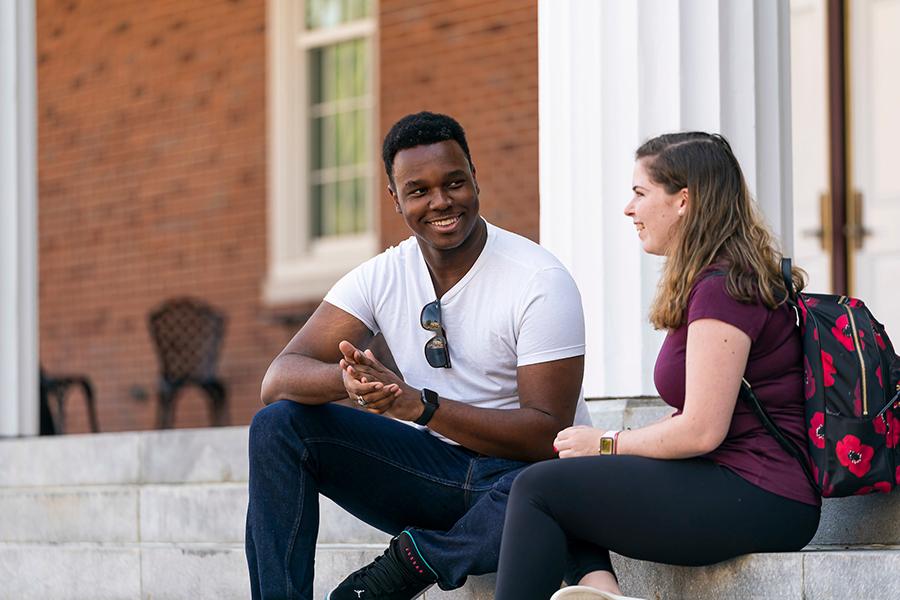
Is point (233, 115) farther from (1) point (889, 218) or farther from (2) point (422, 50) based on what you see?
(1) point (889, 218)

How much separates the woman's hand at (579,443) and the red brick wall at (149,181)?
539cm

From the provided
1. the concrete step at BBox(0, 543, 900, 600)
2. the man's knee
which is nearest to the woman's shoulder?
the concrete step at BBox(0, 543, 900, 600)

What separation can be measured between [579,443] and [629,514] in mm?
230

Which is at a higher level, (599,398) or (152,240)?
(152,240)

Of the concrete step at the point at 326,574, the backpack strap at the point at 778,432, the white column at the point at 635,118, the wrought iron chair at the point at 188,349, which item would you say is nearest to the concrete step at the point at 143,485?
the concrete step at the point at 326,574

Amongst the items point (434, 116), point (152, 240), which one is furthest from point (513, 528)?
point (152, 240)

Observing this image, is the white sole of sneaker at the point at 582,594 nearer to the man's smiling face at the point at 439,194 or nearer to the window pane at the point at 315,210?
the man's smiling face at the point at 439,194

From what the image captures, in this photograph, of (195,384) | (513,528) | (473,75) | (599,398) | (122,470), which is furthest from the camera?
(195,384)

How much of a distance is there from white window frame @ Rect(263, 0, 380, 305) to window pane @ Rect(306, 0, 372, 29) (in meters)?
0.04

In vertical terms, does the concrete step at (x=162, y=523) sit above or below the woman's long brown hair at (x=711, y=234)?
below

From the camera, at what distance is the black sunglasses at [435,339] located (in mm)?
3967

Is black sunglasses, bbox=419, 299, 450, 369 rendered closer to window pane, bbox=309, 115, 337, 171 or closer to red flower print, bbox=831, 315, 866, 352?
red flower print, bbox=831, 315, 866, 352

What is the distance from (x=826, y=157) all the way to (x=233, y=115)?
14.3 feet

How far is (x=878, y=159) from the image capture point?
702 cm
